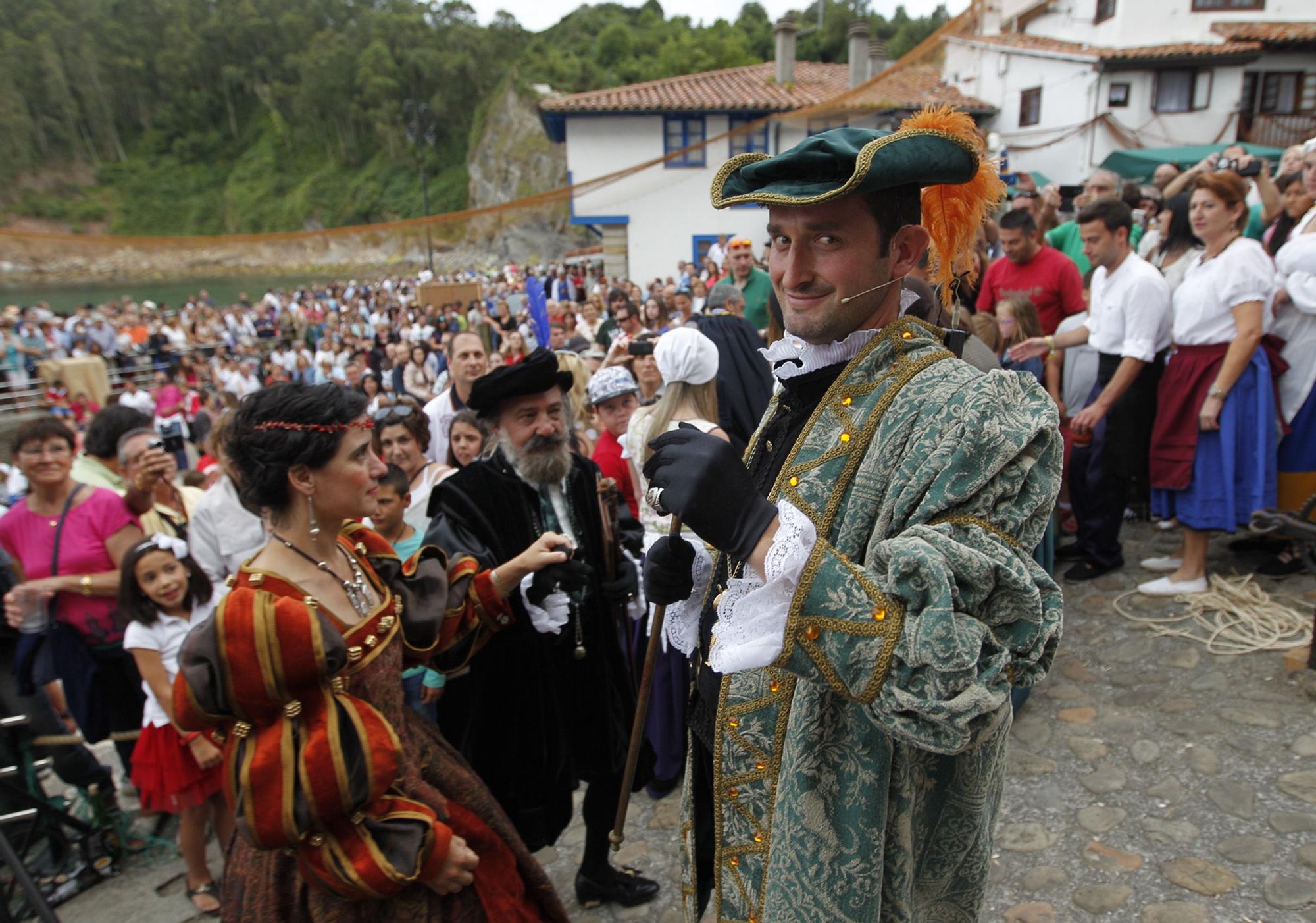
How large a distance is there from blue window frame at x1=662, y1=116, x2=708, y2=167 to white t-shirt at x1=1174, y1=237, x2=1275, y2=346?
863 inches

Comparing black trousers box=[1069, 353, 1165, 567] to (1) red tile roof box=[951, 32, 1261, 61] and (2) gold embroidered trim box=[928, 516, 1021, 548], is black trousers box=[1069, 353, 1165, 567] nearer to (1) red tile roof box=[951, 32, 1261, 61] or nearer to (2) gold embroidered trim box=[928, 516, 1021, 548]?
(2) gold embroidered trim box=[928, 516, 1021, 548]

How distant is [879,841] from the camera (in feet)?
4.39

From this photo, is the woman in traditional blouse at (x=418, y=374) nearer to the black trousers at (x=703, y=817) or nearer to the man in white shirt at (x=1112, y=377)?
the man in white shirt at (x=1112, y=377)

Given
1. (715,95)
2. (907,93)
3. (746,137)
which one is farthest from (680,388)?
(715,95)

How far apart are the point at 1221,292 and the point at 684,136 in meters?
23.2

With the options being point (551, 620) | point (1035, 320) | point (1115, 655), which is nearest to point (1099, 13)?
point (1035, 320)

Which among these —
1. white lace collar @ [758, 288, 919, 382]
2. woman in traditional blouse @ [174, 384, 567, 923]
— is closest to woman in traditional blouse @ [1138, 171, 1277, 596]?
white lace collar @ [758, 288, 919, 382]

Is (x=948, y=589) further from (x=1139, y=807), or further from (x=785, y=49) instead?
(x=785, y=49)

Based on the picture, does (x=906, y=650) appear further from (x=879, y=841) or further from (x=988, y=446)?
(x=879, y=841)

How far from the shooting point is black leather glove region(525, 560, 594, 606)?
2.56 metres

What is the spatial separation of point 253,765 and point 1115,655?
3857mm

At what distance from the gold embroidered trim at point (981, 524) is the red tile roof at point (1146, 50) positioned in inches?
973

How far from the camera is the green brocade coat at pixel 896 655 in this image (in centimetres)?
111

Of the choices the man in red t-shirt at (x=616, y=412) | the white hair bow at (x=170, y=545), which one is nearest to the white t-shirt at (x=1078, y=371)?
the man in red t-shirt at (x=616, y=412)
